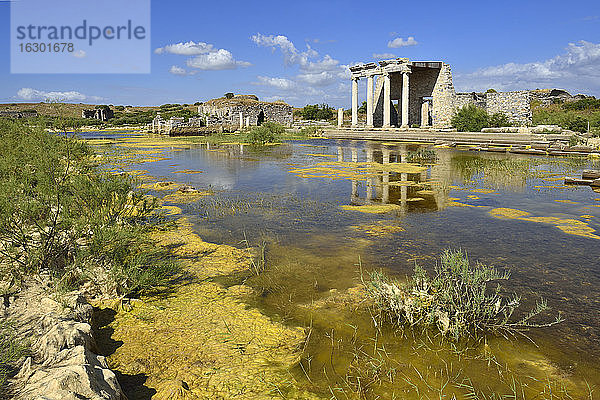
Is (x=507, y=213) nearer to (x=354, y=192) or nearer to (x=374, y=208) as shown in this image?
(x=374, y=208)

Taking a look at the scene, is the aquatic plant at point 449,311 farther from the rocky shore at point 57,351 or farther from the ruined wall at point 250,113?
the ruined wall at point 250,113

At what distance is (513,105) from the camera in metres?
35.5

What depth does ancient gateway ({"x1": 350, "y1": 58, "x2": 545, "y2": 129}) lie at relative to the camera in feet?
114

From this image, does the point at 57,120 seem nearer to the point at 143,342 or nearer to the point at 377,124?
the point at 143,342

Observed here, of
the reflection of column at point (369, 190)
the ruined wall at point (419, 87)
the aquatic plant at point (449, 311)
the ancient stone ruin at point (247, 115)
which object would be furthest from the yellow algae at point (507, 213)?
the ancient stone ruin at point (247, 115)

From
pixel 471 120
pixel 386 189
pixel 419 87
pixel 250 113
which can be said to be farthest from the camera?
pixel 250 113

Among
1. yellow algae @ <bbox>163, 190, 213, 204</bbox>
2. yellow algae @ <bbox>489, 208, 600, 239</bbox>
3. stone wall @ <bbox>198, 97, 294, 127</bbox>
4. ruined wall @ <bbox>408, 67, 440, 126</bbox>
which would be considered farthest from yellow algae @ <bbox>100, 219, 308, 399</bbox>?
stone wall @ <bbox>198, 97, 294, 127</bbox>

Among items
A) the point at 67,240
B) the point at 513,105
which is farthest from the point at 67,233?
the point at 513,105

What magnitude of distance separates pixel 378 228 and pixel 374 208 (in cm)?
172

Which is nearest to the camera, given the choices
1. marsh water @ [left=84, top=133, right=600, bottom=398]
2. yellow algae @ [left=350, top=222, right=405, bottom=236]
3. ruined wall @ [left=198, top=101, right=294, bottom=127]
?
marsh water @ [left=84, top=133, right=600, bottom=398]

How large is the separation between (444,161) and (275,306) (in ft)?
49.9

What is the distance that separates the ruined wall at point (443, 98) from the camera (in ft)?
116

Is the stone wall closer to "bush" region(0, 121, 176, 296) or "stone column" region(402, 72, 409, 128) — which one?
"stone column" region(402, 72, 409, 128)

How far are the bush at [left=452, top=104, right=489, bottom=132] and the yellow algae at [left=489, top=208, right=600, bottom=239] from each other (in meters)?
23.0
